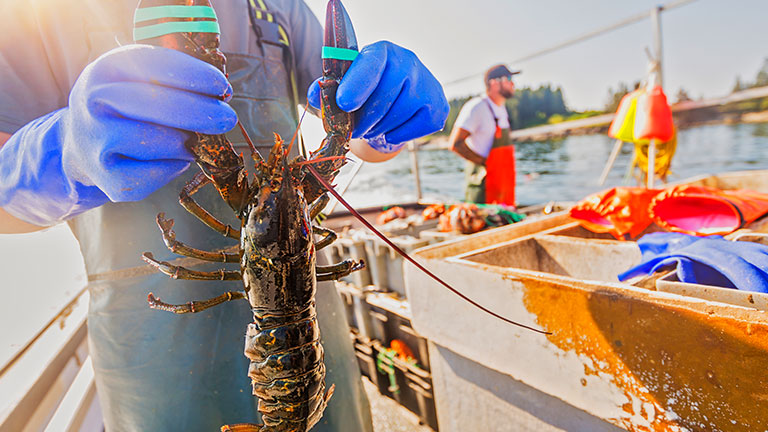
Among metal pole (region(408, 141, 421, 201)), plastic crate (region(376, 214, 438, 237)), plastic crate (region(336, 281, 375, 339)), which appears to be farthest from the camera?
metal pole (region(408, 141, 421, 201))

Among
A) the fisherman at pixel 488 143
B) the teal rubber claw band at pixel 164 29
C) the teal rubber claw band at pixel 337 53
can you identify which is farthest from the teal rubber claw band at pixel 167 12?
the fisherman at pixel 488 143

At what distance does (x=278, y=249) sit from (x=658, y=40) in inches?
185

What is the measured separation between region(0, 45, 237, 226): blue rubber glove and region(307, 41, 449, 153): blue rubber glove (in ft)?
1.02

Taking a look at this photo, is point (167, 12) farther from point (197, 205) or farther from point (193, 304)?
point (193, 304)

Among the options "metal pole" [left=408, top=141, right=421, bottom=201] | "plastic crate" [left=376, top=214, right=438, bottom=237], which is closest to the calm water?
"metal pole" [left=408, top=141, right=421, bottom=201]

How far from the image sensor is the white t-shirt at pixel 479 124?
13.6ft

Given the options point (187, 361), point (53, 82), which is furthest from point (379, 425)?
point (53, 82)

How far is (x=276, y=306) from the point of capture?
1069mm

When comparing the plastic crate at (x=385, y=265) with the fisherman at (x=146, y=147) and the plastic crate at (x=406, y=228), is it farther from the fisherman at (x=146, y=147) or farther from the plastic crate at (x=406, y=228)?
the fisherman at (x=146, y=147)

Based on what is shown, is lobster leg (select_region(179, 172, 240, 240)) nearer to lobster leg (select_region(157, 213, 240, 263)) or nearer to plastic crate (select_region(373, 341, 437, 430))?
lobster leg (select_region(157, 213, 240, 263))

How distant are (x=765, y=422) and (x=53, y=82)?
1.97 meters

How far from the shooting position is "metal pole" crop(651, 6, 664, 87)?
3690 mm

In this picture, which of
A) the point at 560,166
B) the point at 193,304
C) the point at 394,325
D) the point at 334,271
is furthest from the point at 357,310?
the point at 560,166

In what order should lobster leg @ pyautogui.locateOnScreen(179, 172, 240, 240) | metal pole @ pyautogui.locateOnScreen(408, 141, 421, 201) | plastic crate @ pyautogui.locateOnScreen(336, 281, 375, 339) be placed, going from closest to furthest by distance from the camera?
lobster leg @ pyautogui.locateOnScreen(179, 172, 240, 240) → plastic crate @ pyautogui.locateOnScreen(336, 281, 375, 339) → metal pole @ pyautogui.locateOnScreen(408, 141, 421, 201)
